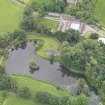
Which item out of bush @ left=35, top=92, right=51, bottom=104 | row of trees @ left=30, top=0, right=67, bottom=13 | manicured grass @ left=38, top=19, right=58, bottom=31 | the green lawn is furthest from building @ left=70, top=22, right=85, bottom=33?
bush @ left=35, top=92, right=51, bottom=104

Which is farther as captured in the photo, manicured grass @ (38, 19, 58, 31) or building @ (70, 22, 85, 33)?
manicured grass @ (38, 19, 58, 31)

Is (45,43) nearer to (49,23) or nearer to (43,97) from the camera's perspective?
(49,23)

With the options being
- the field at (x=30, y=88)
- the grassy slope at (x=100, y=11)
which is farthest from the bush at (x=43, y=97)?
the grassy slope at (x=100, y=11)

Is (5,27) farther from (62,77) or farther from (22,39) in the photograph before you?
(62,77)

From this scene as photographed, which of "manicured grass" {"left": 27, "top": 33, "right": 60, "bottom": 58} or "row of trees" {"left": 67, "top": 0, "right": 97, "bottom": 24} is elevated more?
"row of trees" {"left": 67, "top": 0, "right": 97, "bottom": 24}

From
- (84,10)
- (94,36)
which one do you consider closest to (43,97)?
(94,36)

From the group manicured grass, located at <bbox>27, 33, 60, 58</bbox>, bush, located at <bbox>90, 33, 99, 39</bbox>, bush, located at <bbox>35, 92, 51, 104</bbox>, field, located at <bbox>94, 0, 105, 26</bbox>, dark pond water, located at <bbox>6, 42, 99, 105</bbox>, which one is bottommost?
bush, located at <bbox>35, 92, 51, 104</bbox>

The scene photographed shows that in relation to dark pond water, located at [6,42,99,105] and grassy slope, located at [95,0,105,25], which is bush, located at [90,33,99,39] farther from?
dark pond water, located at [6,42,99,105]
